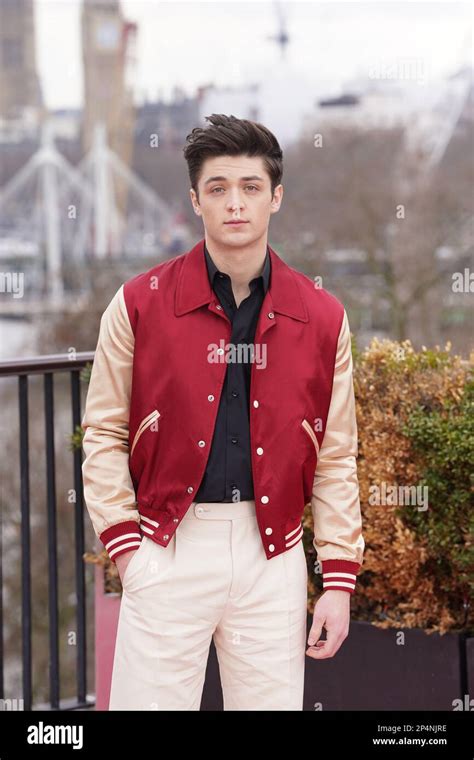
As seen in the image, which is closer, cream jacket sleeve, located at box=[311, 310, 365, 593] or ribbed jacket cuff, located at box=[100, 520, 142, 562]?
ribbed jacket cuff, located at box=[100, 520, 142, 562]

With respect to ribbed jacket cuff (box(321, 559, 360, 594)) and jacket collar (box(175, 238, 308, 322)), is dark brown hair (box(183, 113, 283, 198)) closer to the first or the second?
jacket collar (box(175, 238, 308, 322))

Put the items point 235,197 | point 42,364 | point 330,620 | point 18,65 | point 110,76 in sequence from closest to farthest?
point 235,197 → point 330,620 → point 42,364 → point 110,76 → point 18,65

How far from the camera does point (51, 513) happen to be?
3699 millimetres

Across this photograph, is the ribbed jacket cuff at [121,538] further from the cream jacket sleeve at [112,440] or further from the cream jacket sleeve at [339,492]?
the cream jacket sleeve at [339,492]

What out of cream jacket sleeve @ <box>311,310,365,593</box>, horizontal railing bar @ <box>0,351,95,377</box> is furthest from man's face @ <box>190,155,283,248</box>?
horizontal railing bar @ <box>0,351,95,377</box>

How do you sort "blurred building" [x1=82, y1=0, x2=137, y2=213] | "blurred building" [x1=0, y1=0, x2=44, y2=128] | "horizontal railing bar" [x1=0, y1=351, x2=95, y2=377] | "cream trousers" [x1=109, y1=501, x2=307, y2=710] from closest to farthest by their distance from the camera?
"cream trousers" [x1=109, y1=501, x2=307, y2=710]
"horizontal railing bar" [x1=0, y1=351, x2=95, y2=377]
"blurred building" [x1=82, y1=0, x2=137, y2=213]
"blurred building" [x1=0, y1=0, x2=44, y2=128]

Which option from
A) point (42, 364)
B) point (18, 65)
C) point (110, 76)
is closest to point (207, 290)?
point (42, 364)

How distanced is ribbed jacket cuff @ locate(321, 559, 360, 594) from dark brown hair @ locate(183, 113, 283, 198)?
34.0 inches

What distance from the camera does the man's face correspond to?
2314 mm

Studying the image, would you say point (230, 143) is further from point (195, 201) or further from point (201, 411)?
point (201, 411)

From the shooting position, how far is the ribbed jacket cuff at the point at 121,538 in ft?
7.64

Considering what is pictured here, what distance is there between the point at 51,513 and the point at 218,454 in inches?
59.6

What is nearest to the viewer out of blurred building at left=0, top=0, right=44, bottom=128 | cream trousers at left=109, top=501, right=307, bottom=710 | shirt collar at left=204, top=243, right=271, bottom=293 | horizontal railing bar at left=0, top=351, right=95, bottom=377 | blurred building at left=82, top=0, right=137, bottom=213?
cream trousers at left=109, top=501, right=307, bottom=710

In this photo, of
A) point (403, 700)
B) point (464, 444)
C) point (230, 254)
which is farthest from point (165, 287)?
point (403, 700)
